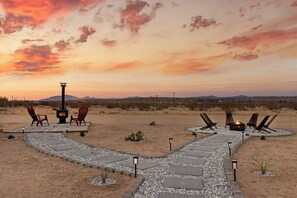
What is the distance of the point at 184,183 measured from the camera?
6.00 meters

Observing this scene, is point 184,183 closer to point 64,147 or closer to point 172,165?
point 172,165

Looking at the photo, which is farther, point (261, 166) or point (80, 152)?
point (80, 152)

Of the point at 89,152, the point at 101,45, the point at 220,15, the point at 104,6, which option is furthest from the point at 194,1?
the point at 89,152

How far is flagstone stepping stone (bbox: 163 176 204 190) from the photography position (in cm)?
580

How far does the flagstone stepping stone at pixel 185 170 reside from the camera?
6820 mm

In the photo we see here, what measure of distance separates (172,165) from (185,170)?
0.62 m

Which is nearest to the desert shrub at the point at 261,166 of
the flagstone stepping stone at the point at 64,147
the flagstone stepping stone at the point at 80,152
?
the flagstone stepping stone at the point at 80,152

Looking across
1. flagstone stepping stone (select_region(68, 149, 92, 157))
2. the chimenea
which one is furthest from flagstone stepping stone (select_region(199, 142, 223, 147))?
the chimenea

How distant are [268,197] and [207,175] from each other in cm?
154

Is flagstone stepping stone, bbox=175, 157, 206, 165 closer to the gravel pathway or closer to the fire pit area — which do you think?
the gravel pathway

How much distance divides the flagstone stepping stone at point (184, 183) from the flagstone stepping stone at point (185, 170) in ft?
1.46

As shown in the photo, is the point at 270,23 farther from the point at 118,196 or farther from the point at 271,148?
the point at 118,196

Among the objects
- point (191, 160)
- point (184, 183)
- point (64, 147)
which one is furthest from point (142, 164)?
point (64, 147)

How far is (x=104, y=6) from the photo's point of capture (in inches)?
586
